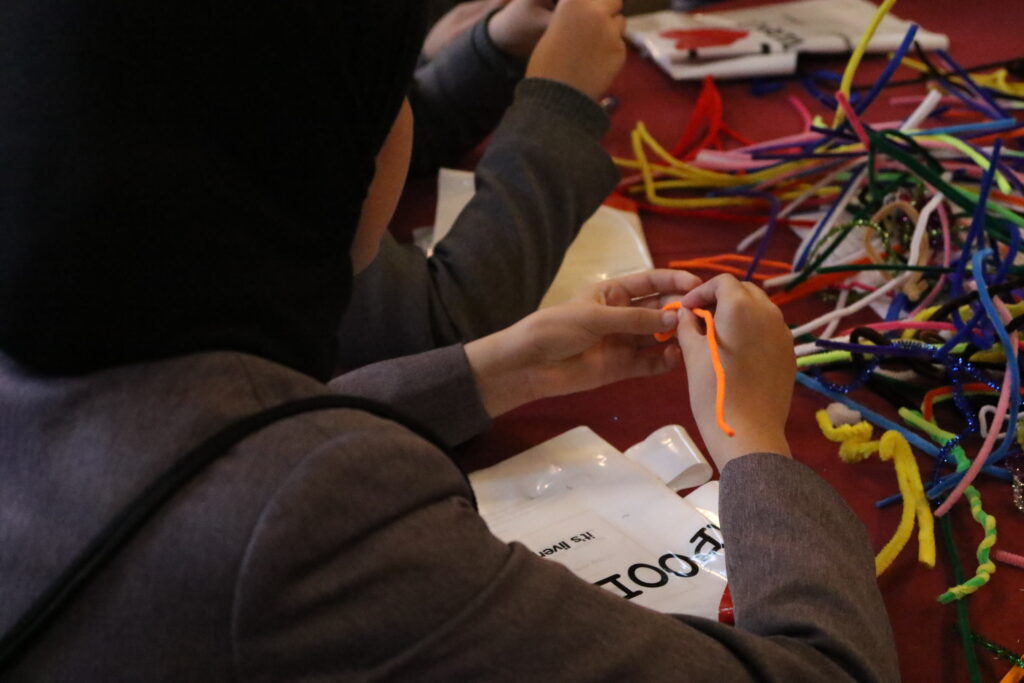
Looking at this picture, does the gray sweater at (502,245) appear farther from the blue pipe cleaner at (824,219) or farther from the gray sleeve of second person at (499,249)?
the blue pipe cleaner at (824,219)

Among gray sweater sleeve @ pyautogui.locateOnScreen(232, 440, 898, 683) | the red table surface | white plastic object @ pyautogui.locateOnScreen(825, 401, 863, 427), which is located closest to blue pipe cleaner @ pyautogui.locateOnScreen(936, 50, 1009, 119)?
the red table surface

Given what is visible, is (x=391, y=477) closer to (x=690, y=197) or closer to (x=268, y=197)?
(x=268, y=197)

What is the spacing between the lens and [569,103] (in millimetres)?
833

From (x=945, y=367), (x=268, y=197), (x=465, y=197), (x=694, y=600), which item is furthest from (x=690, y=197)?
(x=268, y=197)

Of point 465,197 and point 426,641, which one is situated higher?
point 426,641

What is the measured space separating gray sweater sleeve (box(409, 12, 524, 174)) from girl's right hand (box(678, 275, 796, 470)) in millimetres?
509

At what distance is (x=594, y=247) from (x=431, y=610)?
1.84 ft

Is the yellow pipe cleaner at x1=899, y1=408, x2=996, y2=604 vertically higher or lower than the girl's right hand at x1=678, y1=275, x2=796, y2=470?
lower

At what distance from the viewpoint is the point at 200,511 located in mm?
349

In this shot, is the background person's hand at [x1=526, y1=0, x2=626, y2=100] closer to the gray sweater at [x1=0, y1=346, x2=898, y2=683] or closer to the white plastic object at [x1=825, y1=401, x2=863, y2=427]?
the white plastic object at [x1=825, y1=401, x2=863, y2=427]

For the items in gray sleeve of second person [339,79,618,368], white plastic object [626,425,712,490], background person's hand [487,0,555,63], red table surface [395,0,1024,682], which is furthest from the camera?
background person's hand [487,0,555,63]

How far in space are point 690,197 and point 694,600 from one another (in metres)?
0.50

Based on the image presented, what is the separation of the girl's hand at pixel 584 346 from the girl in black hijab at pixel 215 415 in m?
0.25

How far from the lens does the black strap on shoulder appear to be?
0.35 m
